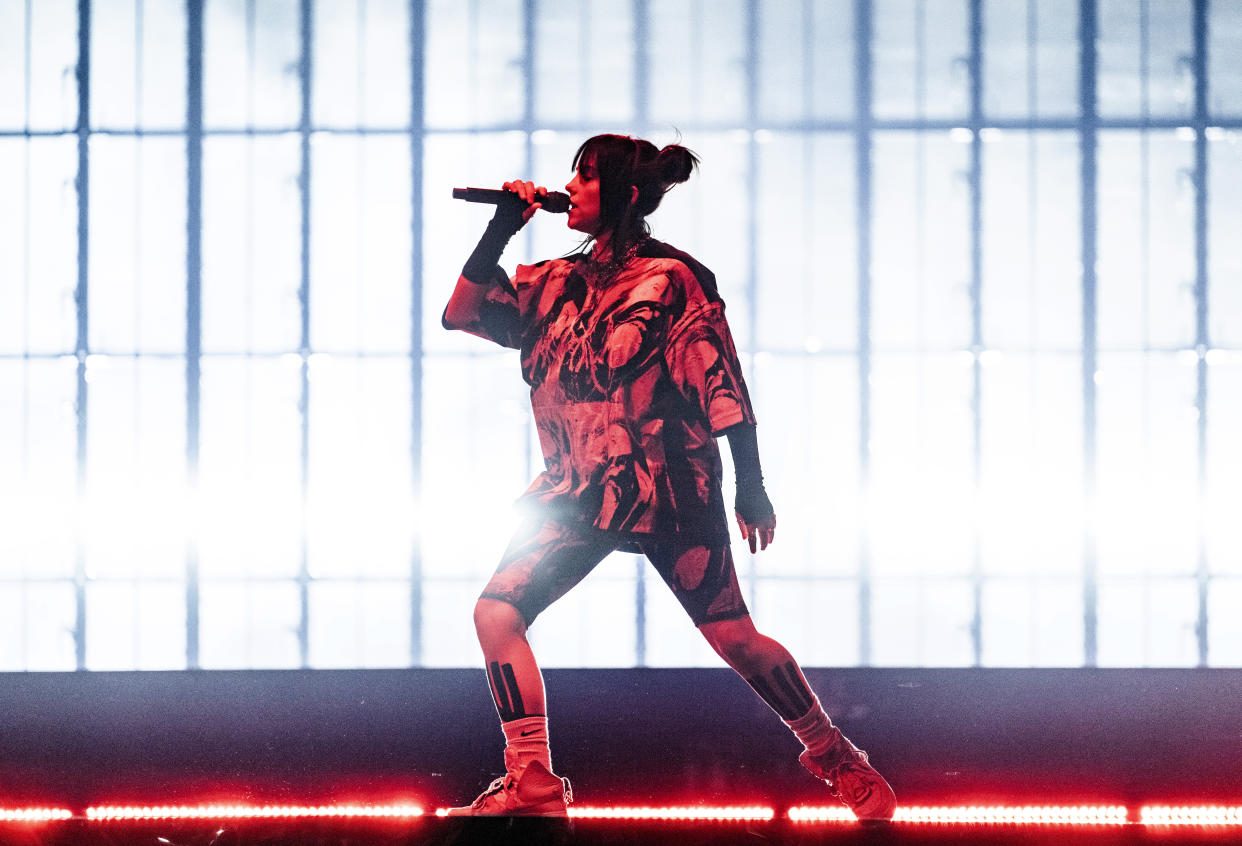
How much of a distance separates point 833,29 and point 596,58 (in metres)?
1.41

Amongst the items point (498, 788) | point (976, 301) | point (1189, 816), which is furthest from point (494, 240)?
point (976, 301)

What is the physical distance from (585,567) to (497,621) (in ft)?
0.78

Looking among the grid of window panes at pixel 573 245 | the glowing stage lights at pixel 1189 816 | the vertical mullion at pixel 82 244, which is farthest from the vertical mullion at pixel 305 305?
the glowing stage lights at pixel 1189 816

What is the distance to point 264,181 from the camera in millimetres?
6410

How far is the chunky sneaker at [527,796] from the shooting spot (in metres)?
2.20

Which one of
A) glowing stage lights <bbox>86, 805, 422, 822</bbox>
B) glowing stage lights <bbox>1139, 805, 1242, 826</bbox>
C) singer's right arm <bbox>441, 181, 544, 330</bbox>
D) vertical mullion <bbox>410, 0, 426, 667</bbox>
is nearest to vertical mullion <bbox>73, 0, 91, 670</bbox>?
vertical mullion <bbox>410, 0, 426, 667</bbox>

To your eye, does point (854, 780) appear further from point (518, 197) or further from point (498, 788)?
point (518, 197)

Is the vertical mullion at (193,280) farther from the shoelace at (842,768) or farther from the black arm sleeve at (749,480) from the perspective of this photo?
the shoelace at (842,768)

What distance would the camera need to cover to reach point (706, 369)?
8.19 feet

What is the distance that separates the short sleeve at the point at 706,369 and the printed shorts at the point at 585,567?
Answer: 0.29 m

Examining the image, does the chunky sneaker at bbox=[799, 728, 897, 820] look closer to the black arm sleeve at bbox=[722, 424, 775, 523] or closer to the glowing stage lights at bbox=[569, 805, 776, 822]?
the glowing stage lights at bbox=[569, 805, 776, 822]

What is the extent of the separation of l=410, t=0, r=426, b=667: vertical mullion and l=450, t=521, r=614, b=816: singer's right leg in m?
4.00

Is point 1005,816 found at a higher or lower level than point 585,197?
lower

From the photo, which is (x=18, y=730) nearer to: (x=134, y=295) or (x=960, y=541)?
(x=134, y=295)
